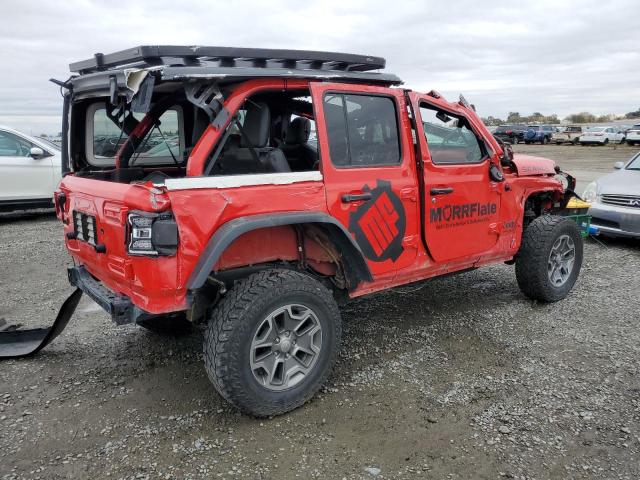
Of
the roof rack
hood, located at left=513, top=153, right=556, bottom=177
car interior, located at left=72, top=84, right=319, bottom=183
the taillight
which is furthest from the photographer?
hood, located at left=513, top=153, right=556, bottom=177

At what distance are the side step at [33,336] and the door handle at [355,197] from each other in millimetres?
2046

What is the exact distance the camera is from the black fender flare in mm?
2762

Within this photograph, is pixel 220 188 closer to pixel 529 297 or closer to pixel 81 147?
pixel 81 147

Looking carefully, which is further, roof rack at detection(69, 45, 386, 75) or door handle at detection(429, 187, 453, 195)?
door handle at detection(429, 187, 453, 195)

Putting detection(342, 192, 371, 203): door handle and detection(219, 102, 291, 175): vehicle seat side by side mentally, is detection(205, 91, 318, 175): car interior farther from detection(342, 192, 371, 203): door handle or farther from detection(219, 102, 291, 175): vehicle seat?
detection(342, 192, 371, 203): door handle

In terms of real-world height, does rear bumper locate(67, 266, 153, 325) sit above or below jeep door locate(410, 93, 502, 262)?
below

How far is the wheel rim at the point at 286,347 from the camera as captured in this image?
3049 millimetres

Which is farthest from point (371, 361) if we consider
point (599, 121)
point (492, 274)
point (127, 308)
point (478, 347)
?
point (599, 121)

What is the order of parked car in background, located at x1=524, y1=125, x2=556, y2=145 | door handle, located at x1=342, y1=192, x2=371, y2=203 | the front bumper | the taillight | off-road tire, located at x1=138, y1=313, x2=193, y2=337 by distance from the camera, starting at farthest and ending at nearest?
parked car in background, located at x1=524, y1=125, x2=556, y2=145, the front bumper, off-road tire, located at x1=138, y1=313, x2=193, y2=337, door handle, located at x1=342, y1=192, x2=371, y2=203, the taillight

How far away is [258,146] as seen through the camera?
3561 mm

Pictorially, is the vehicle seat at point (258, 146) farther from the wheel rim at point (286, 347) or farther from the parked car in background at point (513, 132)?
the parked car in background at point (513, 132)

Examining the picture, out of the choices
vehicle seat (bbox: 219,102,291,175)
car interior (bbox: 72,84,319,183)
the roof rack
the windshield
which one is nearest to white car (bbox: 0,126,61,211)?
car interior (bbox: 72,84,319,183)

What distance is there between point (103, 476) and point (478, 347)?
2.72 meters

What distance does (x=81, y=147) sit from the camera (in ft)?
13.5
